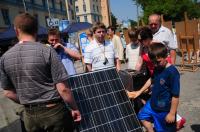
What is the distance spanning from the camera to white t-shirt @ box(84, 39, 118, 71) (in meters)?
5.13

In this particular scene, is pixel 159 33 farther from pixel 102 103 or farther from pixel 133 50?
pixel 102 103

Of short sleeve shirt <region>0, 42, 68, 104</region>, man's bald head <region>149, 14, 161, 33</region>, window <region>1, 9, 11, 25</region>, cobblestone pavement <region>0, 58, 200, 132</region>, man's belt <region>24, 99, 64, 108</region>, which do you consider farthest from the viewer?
window <region>1, 9, 11, 25</region>

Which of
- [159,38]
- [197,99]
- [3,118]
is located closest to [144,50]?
[159,38]

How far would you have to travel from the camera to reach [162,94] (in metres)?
3.64

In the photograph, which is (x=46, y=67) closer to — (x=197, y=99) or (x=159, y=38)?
(x=159, y=38)

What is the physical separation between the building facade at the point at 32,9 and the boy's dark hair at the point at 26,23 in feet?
107

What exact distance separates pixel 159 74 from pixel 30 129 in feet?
5.23

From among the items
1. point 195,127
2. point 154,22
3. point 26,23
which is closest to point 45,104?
point 26,23

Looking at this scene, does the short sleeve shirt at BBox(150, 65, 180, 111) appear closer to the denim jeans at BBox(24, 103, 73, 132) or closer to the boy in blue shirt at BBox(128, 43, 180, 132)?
the boy in blue shirt at BBox(128, 43, 180, 132)

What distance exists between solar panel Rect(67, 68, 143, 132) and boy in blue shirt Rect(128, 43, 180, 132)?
242 millimetres

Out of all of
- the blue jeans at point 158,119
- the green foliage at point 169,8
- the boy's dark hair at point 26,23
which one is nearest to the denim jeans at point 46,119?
the boy's dark hair at point 26,23

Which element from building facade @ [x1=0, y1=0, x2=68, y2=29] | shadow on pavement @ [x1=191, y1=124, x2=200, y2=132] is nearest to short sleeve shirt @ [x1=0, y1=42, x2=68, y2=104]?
shadow on pavement @ [x1=191, y1=124, x2=200, y2=132]

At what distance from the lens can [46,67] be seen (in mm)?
3129

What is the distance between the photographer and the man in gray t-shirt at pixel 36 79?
10.2 feet
